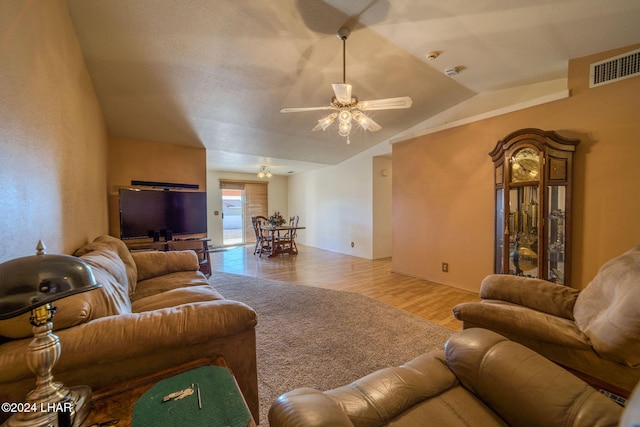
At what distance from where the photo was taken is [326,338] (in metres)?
2.31

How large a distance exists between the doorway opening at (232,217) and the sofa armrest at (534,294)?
24.4 feet

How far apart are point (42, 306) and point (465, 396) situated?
1498 mm

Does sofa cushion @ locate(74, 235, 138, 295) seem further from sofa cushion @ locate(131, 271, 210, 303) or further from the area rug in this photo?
the area rug

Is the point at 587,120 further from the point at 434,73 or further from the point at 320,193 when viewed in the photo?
the point at 320,193

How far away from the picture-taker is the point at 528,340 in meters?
1.40

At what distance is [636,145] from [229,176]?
8.05m

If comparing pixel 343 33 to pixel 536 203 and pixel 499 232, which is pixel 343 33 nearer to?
pixel 536 203

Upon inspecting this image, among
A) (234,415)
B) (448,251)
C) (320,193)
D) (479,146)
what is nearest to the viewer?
(234,415)

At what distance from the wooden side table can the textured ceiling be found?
248cm

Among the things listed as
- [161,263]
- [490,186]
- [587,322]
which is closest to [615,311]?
[587,322]

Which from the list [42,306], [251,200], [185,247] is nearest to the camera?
[42,306]

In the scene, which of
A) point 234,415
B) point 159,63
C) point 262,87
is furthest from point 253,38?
point 234,415

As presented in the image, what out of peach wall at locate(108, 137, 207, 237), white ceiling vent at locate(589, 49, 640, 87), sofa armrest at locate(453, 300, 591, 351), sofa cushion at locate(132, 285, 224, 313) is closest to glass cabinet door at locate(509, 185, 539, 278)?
white ceiling vent at locate(589, 49, 640, 87)

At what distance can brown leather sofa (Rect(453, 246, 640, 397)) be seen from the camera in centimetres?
109
